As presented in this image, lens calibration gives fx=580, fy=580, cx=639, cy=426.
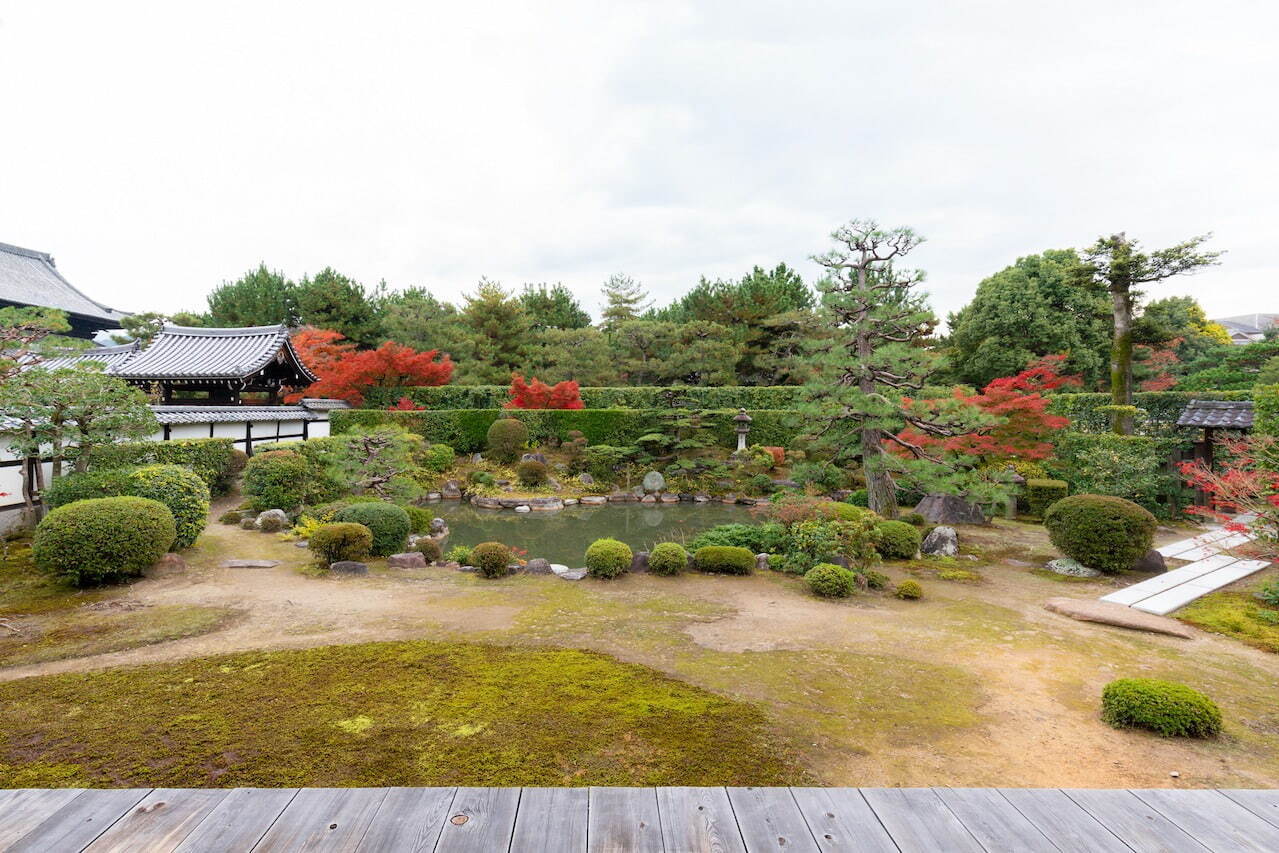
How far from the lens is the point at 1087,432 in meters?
12.8

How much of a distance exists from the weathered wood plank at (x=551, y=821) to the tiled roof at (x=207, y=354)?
55.2 ft

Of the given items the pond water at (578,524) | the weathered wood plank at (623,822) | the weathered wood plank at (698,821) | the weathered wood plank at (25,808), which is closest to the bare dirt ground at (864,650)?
the weathered wood plank at (698,821)

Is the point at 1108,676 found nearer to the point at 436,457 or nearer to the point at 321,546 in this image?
the point at 321,546

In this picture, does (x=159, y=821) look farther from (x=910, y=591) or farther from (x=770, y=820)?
(x=910, y=591)

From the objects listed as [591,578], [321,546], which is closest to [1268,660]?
[591,578]

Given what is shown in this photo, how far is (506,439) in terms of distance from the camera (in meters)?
18.5

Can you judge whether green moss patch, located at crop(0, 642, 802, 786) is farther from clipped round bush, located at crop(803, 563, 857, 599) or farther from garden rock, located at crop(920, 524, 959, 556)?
garden rock, located at crop(920, 524, 959, 556)

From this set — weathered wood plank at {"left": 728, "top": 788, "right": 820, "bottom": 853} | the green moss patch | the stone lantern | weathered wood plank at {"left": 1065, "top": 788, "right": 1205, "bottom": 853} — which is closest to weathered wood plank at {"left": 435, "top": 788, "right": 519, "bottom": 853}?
weathered wood plank at {"left": 728, "top": 788, "right": 820, "bottom": 853}

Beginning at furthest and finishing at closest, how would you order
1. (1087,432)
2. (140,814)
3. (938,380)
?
(938,380) < (1087,432) < (140,814)

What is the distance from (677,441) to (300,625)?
14.1 metres

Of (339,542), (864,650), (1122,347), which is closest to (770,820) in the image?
(864,650)

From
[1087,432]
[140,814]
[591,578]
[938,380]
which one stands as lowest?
[591,578]

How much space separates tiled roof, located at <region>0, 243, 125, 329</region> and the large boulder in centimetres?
2837

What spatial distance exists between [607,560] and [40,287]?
27697 mm
